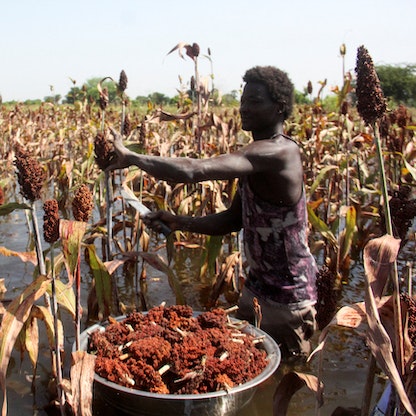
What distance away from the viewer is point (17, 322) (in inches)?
68.6

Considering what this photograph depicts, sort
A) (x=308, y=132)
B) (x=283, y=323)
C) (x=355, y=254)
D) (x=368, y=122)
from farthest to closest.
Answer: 1. (x=308, y=132)
2. (x=355, y=254)
3. (x=283, y=323)
4. (x=368, y=122)

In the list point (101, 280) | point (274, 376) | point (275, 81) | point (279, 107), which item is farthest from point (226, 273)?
point (275, 81)

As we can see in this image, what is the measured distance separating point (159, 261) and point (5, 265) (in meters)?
2.27

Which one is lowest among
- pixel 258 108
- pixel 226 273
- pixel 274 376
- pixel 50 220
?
pixel 274 376

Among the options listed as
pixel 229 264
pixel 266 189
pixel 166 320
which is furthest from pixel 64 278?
pixel 266 189

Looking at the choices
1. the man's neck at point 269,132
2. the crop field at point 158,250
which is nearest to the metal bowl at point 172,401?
the crop field at point 158,250

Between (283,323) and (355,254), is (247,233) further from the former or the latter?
(355,254)

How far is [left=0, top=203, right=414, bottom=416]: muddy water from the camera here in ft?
8.27

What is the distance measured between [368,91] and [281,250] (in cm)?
148

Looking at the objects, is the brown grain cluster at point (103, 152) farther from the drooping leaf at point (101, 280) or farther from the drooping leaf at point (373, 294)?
the drooping leaf at point (373, 294)

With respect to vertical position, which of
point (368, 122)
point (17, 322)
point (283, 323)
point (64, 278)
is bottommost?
point (64, 278)

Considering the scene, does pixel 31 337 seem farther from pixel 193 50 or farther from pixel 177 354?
pixel 193 50

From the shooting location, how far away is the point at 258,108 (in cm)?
258

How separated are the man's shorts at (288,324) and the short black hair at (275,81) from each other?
105cm
